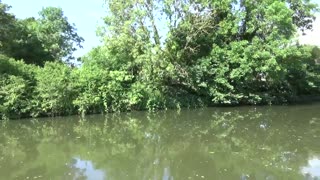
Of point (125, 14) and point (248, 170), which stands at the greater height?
point (125, 14)

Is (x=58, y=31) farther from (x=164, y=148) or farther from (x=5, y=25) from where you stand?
(x=164, y=148)

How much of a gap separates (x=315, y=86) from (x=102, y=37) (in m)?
16.0

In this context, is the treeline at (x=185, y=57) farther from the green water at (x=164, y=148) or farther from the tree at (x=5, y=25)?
the green water at (x=164, y=148)

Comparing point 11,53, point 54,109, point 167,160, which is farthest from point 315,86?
point 167,160

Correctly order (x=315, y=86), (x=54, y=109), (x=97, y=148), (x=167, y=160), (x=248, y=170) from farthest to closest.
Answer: (x=315, y=86) → (x=54, y=109) → (x=97, y=148) → (x=167, y=160) → (x=248, y=170)

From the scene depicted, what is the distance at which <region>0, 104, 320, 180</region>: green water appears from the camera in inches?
425

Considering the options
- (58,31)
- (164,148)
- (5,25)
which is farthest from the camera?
(58,31)

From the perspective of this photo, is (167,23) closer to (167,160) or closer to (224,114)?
(224,114)

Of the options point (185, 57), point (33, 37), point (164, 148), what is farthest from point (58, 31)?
point (164, 148)

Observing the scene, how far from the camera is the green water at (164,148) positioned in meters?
10.8

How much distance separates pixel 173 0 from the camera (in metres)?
28.2

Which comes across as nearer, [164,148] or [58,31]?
[164,148]

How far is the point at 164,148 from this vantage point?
45.8ft

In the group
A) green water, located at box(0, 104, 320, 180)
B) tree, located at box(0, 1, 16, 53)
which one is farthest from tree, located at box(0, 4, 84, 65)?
green water, located at box(0, 104, 320, 180)
